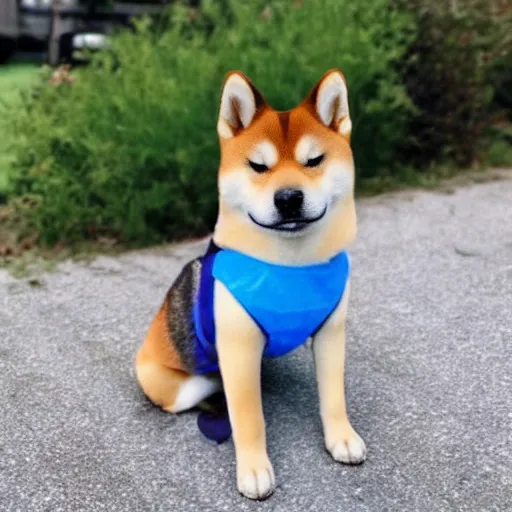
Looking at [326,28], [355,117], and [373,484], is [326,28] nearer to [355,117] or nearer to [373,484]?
[355,117]

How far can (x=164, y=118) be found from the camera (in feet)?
14.1

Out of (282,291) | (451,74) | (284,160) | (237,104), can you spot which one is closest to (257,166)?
(284,160)

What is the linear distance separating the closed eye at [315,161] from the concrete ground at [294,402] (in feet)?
2.87

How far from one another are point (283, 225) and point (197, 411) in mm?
869

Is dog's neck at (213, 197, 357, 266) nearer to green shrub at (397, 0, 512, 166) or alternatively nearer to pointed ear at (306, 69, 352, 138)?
pointed ear at (306, 69, 352, 138)

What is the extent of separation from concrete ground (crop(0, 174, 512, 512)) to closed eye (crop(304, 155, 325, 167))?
88cm

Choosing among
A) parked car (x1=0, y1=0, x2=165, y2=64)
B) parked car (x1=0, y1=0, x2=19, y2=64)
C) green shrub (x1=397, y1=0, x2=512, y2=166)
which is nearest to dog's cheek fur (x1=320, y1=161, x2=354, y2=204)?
green shrub (x1=397, y1=0, x2=512, y2=166)

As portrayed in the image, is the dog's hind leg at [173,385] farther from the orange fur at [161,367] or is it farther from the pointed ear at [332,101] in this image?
the pointed ear at [332,101]

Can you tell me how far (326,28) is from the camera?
509 cm

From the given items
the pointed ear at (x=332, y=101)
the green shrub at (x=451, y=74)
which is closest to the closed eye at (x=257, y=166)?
the pointed ear at (x=332, y=101)

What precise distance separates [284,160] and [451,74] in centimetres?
382

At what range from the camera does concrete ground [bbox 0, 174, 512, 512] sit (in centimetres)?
210

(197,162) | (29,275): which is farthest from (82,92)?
(29,275)

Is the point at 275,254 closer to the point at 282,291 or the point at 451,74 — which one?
the point at 282,291
